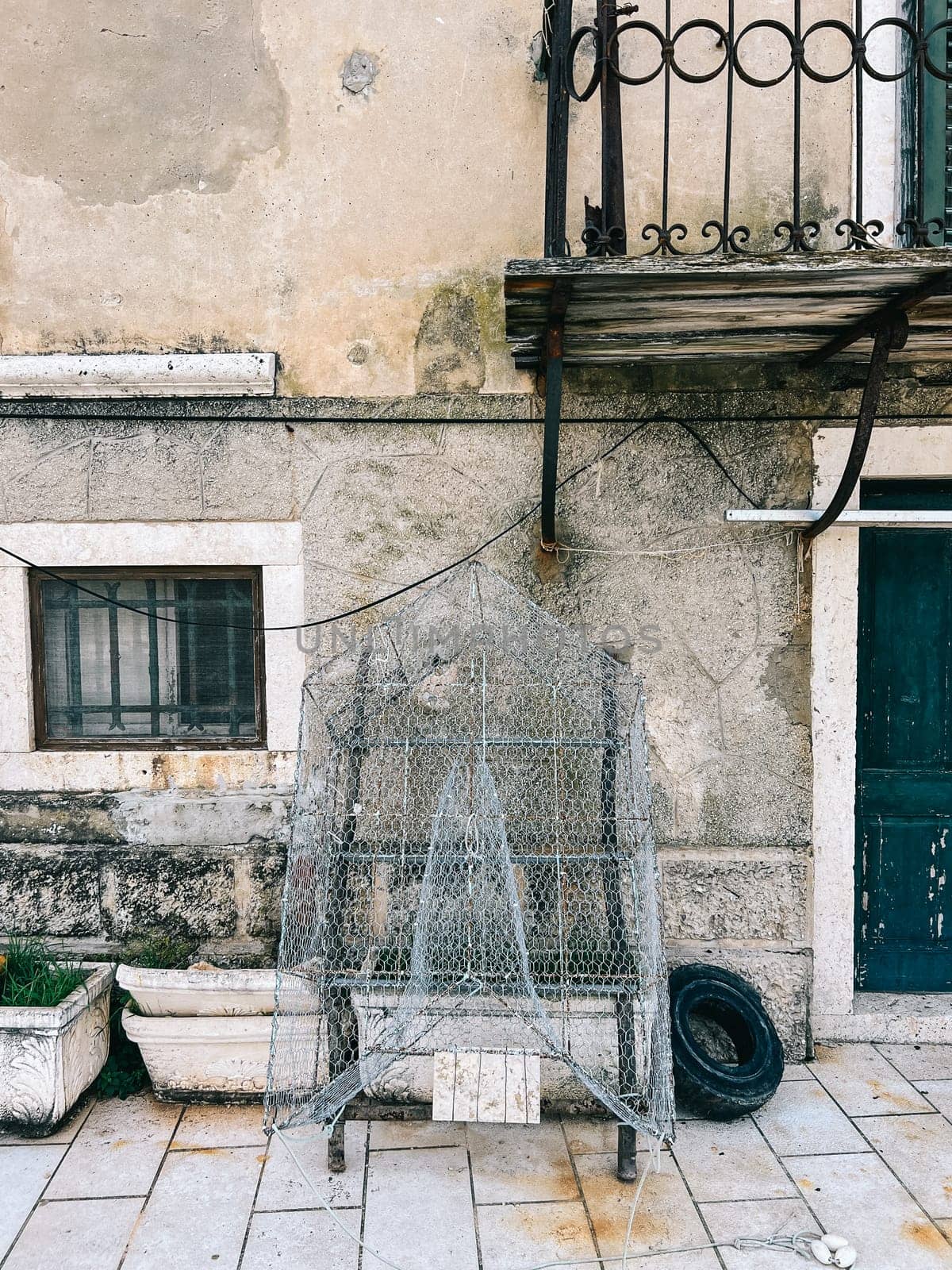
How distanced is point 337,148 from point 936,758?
3.85 metres

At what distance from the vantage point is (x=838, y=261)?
2891mm

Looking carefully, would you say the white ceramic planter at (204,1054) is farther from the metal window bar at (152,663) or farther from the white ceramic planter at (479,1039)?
the metal window bar at (152,663)

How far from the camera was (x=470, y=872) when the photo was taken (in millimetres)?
3178

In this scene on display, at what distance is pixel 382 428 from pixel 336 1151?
285 centimetres

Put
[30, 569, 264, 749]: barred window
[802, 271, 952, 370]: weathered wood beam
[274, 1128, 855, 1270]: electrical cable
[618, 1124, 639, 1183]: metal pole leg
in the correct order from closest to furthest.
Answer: [274, 1128, 855, 1270]: electrical cable, [802, 271, 952, 370]: weathered wood beam, [618, 1124, 639, 1183]: metal pole leg, [30, 569, 264, 749]: barred window

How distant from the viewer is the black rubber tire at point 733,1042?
352 centimetres

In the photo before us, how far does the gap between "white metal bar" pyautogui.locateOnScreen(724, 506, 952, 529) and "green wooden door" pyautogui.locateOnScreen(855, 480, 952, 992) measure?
0.63 ft

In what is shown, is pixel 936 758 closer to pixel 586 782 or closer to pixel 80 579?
pixel 586 782

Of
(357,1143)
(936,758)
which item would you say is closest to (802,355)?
(936,758)

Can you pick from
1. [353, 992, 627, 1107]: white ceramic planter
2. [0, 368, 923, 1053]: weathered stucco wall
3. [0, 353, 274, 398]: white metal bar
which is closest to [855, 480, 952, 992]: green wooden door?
[0, 368, 923, 1053]: weathered stucco wall

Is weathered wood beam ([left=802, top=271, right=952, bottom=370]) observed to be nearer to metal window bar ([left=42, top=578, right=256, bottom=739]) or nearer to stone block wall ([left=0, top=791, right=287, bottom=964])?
metal window bar ([left=42, top=578, right=256, bottom=739])

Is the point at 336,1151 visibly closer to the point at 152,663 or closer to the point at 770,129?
the point at 152,663

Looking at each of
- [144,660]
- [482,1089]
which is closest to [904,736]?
[482,1089]

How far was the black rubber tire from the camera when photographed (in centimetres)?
352
